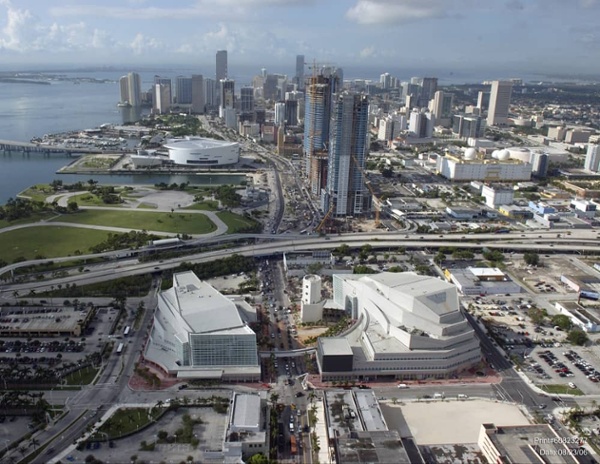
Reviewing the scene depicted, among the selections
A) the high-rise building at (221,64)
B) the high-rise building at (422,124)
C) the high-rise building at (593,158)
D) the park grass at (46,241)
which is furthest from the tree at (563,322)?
the high-rise building at (221,64)

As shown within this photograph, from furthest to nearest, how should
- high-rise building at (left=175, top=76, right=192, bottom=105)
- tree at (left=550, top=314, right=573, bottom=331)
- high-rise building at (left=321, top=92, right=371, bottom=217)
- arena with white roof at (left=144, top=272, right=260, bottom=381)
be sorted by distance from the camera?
1. high-rise building at (left=175, top=76, right=192, bottom=105)
2. high-rise building at (left=321, top=92, right=371, bottom=217)
3. tree at (left=550, top=314, right=573, bottom=331)
4. arena with white roof at (left=144, top=272, right=260, bottom=381)

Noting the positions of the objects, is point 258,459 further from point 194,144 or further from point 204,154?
point 194,144

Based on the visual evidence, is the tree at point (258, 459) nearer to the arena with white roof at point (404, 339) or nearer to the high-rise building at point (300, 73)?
the arena with white roof at point (404, 339)

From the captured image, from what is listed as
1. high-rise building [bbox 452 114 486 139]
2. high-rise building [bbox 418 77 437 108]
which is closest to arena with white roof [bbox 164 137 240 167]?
high-rise building [bbox 452 114 486 139]

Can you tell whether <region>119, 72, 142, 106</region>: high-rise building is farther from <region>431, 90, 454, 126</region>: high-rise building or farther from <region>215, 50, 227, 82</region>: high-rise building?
<region>431, 90, 454, 126</region>: high-rise building

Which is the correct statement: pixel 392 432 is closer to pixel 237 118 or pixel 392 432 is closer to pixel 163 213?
pixel 163 213

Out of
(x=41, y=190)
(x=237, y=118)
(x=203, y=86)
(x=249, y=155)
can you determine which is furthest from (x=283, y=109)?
(x=41, y=190)

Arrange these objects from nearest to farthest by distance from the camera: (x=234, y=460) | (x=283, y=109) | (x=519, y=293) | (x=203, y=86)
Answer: (x=234, y=460) < (x=519, y=293) < (x=283, y=109) < (x=203, y=86)
